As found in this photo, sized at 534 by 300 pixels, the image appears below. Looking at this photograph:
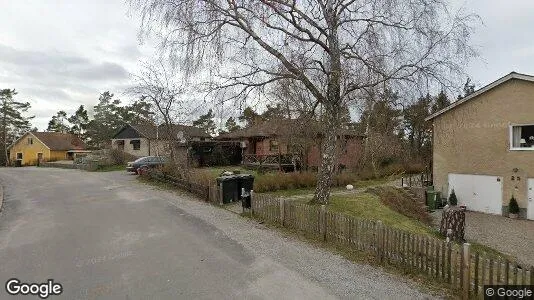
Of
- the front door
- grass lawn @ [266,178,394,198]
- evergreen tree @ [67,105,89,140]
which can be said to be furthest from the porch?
evergreen tree @ [67,105,89,140]

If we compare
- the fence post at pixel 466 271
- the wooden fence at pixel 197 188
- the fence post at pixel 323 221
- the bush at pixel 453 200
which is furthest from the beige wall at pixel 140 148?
the fence post at pixel 466 271

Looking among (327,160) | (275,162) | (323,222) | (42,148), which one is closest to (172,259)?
(323,222)

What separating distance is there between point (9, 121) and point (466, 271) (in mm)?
68129

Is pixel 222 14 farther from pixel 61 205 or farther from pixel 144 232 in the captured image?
pixel 61 205

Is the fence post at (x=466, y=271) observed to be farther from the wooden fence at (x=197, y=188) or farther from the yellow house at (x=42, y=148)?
the yellow house at (x=42, y=148)

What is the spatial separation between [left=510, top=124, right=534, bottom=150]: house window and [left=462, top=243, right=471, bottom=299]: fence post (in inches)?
583

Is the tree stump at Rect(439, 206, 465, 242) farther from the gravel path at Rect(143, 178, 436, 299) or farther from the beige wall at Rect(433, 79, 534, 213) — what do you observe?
the gravel path at Rect(143, 178, 436, 299)

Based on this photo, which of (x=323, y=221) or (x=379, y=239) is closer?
(x=379, y=239)

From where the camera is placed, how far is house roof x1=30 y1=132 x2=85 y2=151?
167 ft

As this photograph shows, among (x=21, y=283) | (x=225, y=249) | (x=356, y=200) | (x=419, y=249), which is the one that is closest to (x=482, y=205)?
(x=356, y=200)

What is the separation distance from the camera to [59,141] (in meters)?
53.0

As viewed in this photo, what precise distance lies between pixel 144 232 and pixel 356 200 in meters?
9.81

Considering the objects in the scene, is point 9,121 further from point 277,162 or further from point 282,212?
point 282,212

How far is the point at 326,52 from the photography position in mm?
12914
